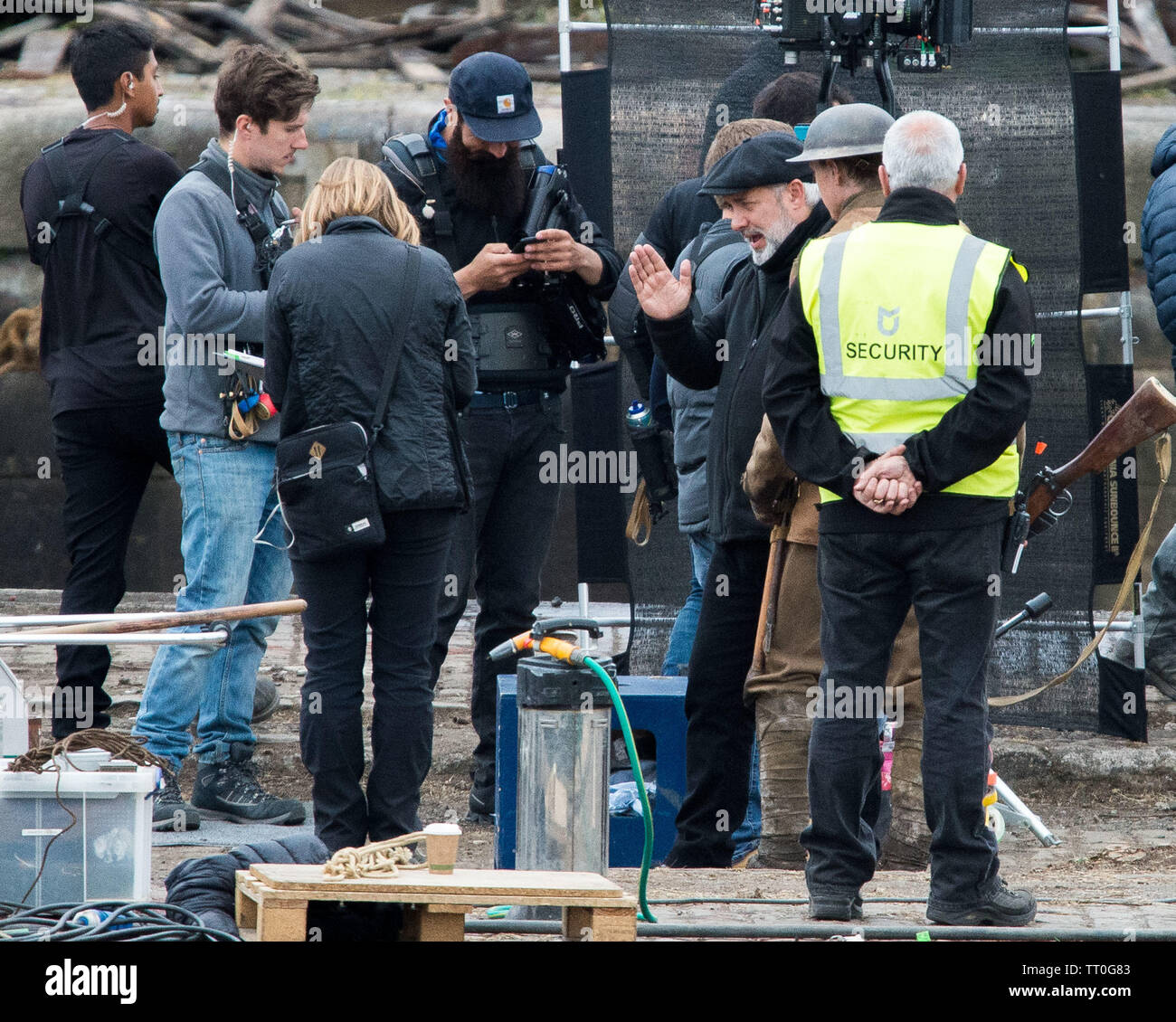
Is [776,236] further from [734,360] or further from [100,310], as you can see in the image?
[100,310]

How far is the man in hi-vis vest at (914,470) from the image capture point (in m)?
4.01

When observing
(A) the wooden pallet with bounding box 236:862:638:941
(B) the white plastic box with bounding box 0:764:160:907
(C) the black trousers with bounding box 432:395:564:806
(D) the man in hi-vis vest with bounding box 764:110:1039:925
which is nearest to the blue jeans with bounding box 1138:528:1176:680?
(C) the black trousers with bounding box 432:395:564:806

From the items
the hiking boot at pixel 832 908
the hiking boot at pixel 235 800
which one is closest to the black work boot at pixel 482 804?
the hiking boot at pixel 235 800

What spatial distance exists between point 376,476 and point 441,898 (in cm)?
138

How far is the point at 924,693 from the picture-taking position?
4098 millimetres

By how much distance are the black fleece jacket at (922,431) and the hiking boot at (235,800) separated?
2.08 m

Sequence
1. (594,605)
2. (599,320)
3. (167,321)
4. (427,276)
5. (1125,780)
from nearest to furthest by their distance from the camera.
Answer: (427,276) → (167,321) → (599,320) → (1125,780) → (594,605)

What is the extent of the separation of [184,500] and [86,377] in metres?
0.52

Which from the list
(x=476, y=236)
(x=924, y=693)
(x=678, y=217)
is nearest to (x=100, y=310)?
(x=476, y=236)

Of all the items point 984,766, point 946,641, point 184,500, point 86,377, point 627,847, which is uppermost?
point 86,377

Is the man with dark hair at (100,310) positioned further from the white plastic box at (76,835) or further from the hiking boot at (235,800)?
the white plastic box at (76,835)

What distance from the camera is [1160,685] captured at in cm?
708

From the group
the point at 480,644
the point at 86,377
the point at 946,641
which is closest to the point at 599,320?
the point at 480,644
